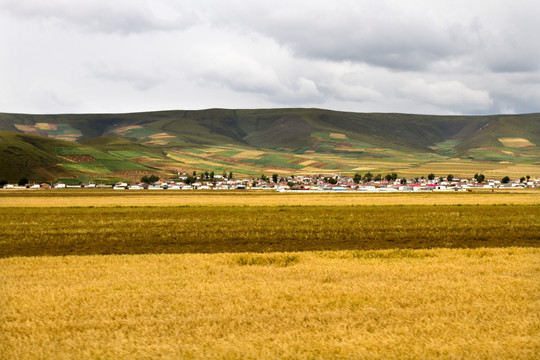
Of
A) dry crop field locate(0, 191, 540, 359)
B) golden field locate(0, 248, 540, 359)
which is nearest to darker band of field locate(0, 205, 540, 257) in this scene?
dry crop field locate(0, 191, 540, 359)

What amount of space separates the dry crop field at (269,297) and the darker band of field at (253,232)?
1.22 ft

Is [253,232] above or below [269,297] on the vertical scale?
below

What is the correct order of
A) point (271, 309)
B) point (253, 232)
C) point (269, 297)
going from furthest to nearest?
point (253, 232)
point (269, 297)
point (271, 309)

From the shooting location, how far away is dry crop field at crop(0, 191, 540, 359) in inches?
547

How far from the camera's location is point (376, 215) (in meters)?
55.3

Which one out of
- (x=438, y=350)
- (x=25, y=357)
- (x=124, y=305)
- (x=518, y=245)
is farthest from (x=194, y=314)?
(x=518, y=245)

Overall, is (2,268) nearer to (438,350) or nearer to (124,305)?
(124,305)

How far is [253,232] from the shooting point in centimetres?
4084

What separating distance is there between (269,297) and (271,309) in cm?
147

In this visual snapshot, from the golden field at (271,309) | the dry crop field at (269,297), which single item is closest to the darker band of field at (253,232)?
the dry crop field at (269,297)

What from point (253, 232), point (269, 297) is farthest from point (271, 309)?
point (253, 232)

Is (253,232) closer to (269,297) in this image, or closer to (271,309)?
(269,297)

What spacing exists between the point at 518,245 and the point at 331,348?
2559 centimetres

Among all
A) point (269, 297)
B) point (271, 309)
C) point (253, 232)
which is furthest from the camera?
point (253, 232)
